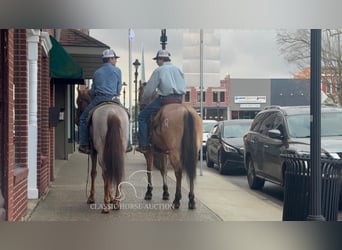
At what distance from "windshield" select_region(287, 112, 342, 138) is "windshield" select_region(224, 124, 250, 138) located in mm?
405

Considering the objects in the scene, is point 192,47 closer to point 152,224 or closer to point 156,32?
point 156,32

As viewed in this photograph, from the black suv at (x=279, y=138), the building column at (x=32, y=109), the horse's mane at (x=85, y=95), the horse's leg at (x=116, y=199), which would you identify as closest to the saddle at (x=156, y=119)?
the horse's leg at (x=116, y=199)

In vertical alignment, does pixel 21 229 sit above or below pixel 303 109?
below

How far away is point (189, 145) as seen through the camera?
5234 mm

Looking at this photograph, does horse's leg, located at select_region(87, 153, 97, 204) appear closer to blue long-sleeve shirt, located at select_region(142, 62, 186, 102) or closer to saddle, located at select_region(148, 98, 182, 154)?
saddle, located at select_region(148, 98, 182, 154)

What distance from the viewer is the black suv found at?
5.21m

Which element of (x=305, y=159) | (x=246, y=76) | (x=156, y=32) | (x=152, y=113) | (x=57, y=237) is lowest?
(x=57, y=237)

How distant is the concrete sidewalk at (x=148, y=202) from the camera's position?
16.8 feet

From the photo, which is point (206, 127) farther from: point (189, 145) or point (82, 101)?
point (82, 101)

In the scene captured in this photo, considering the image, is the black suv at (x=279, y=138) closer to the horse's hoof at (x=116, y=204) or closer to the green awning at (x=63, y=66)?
the horse's hoof at (x=116, y=204)

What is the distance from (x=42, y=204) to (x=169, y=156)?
1225mm

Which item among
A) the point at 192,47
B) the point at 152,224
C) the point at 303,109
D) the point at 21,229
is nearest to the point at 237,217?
the point at 152,224

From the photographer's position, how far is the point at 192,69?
5.23 m

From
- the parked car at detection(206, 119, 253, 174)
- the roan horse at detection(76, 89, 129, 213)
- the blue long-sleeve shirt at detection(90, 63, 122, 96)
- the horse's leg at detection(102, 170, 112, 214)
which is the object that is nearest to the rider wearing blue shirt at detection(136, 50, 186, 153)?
the roan horse at detection(76, 89, 129, 213)
